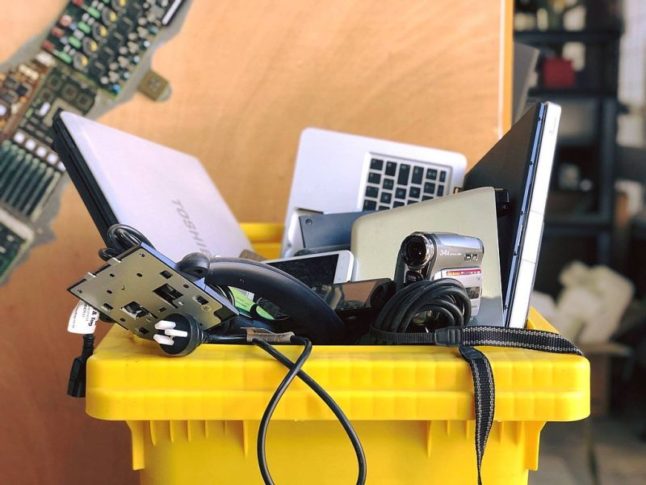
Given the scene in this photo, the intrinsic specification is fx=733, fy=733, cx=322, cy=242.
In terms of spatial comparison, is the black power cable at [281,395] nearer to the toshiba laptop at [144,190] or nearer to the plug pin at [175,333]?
the plug pin at [175,333]

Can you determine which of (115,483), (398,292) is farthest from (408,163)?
(115,483)

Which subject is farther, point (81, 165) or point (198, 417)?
point (81, 165)

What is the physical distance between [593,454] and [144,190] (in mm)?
1988

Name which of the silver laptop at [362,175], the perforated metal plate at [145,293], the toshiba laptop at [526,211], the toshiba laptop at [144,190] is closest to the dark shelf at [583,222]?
the silver laptop at [362,175]

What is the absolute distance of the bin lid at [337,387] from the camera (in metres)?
0.54

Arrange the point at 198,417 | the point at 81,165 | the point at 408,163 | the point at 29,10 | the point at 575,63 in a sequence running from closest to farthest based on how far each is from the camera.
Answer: the point at 198,417, the point at 81,165, the point at 408,163, the point at 29,10, the point at 575,63

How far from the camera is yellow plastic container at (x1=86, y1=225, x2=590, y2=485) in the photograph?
540mm

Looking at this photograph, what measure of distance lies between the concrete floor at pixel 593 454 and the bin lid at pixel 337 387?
1537 millimetres

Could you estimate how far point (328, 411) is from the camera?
543mm

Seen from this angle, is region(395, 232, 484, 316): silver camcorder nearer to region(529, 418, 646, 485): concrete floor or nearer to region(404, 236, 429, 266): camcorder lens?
region(404, 236, 429, 266): camcorder lens

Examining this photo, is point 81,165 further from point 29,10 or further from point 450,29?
point 450,29

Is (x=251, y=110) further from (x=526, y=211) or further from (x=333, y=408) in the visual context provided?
(x=333, y=408)

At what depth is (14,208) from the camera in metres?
1.12

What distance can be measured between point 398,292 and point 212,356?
0.15m
